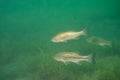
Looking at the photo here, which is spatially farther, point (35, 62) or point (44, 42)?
point (44, 42)

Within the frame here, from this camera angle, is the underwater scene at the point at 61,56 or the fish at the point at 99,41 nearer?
the underwater scene at the point at 61,56

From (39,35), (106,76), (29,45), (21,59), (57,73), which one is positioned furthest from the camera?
(39,35)

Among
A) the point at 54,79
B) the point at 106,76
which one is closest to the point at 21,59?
the point at 54,79

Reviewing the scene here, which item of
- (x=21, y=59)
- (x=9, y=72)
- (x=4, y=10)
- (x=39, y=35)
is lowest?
(x=9, y=72)

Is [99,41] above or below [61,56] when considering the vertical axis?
above

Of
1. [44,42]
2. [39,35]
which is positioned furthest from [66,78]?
[39,35]

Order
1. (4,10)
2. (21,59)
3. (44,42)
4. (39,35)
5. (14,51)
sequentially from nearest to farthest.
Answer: (21,59), (14,51), (44,42), (39,35), (4,10)

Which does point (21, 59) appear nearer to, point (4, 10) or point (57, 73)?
point (57, 73)

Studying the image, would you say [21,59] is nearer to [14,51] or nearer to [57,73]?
[14,51]

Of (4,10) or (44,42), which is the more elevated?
(4,10)

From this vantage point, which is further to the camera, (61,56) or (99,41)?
(99,41)

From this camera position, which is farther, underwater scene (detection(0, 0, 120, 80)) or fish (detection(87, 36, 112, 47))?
fish (detection(87, 36, 112, 47))
